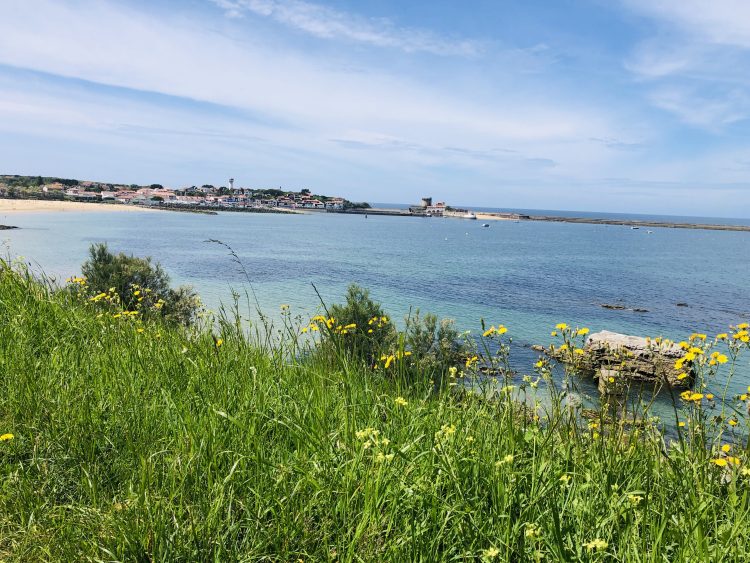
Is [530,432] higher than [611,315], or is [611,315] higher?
[530,432]

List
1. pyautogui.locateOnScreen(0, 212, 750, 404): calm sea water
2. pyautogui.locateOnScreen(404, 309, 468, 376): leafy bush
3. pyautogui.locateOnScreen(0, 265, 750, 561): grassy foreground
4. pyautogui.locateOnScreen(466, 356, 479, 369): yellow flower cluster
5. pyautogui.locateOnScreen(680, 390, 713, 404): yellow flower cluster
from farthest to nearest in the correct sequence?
pyautogui.locateOnScreen(0, 212, 750, 404): calm sea water → pyautogui.locateOnScreen(404, 309, 468, 376): leafy bush → pyautogui.locateOnScreen(466, 356, 479, 369): yellow flower cluster → pyautogui.locateOnScreen(680, 390, 713, 404): yellow flower cluster → pyautogui.locateOnScreen(0, 265, 750, 561): grassy foreground

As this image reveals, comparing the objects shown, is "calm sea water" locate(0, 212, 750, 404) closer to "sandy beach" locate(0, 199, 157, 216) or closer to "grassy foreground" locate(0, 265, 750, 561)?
"grassy foreground" locate(0, 265, 750, 561)

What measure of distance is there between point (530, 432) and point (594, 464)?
0.41 metres

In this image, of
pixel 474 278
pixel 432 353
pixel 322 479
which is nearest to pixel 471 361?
pixel 322 479

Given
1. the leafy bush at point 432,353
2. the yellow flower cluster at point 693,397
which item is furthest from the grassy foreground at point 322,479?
the leafy bush at point 432,353

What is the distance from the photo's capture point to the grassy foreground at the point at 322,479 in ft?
6.87

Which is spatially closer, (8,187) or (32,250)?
(32,250)

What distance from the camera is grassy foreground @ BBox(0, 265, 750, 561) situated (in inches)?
82.4

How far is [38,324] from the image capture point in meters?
4.93

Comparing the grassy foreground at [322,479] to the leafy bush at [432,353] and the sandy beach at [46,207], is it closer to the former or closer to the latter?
the leafy bush at [432,353]

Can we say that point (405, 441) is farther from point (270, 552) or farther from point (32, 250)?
point (32, 250)

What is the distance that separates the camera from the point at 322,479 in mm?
2414

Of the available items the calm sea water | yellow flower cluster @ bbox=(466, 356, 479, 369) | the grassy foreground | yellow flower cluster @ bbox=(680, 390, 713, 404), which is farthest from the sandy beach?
yellow flower cluster @ bbox=(680, 390, 713, 404)

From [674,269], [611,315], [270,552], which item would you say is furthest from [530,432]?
[674,269]
